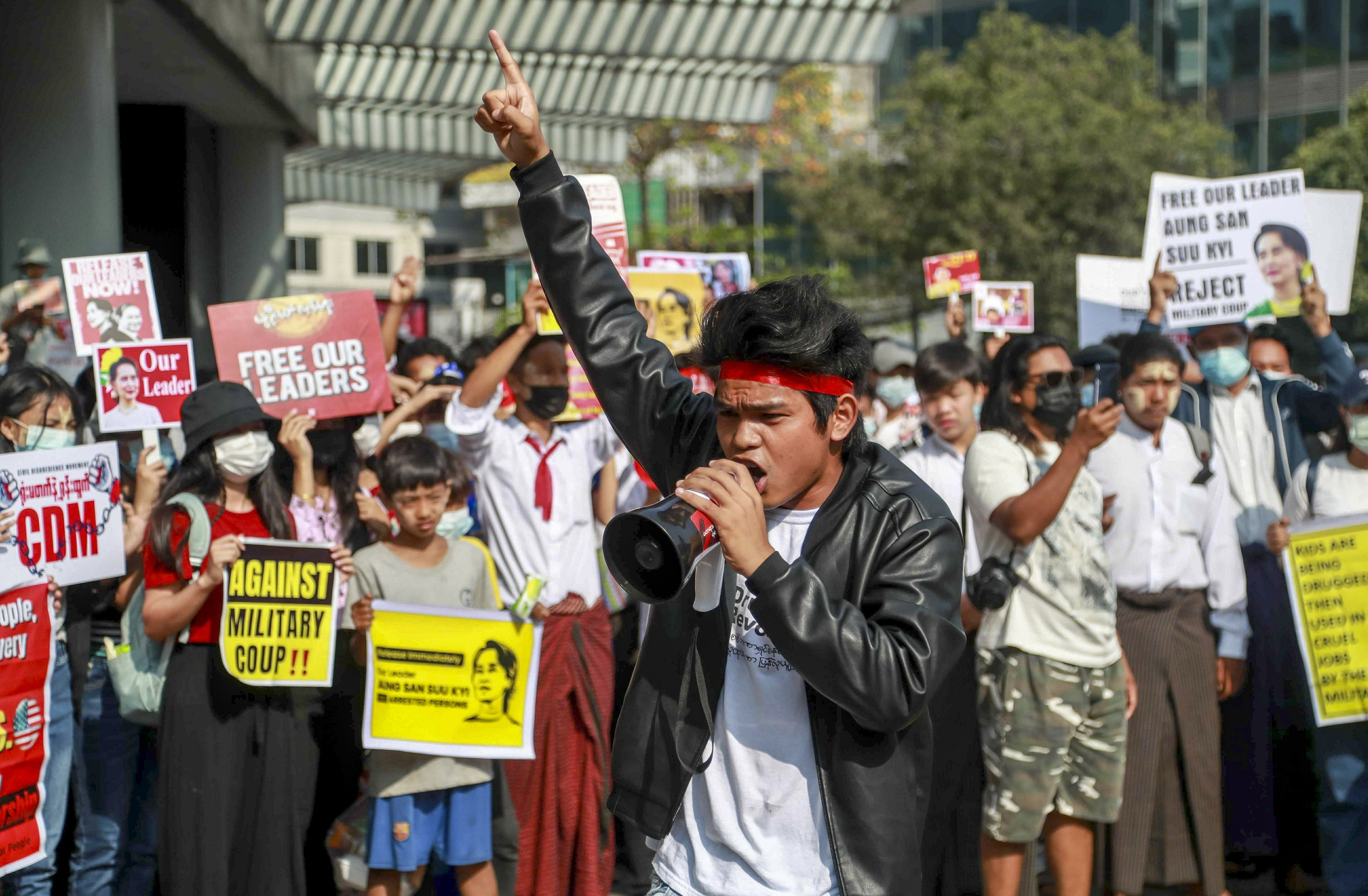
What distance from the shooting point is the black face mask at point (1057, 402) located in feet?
16.8

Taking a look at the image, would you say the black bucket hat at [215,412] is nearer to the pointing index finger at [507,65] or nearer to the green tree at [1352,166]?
the pointing index finger at [507,65]

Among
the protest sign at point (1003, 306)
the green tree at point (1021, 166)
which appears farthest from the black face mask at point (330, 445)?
the green tree at point (1021, 166)

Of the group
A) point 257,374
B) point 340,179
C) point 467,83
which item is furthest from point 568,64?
point 257,374

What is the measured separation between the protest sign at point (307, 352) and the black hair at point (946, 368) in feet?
7.43

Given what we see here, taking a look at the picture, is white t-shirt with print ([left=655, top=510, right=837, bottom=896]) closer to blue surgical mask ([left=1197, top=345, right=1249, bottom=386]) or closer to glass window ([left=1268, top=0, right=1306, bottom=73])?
blue surgical mask ([left=1197, top=345, right=1249, bottom=386])

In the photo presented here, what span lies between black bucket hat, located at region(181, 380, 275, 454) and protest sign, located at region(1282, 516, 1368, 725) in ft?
12.5

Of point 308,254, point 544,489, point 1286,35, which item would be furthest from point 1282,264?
point 308,254

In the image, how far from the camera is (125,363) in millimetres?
5723

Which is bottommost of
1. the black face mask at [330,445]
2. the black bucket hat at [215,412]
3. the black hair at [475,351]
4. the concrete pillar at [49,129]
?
the black face mask at [330,445]

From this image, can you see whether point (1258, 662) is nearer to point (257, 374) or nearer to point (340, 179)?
point (257, 374)

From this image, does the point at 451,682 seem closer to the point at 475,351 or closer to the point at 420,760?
the point at 420,760

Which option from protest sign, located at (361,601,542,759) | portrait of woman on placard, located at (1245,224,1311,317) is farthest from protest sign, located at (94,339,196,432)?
portrait of woman on placard, located at (1245,224,1311,317)

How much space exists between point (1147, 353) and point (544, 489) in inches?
91.7

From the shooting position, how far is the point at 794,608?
2.33m
